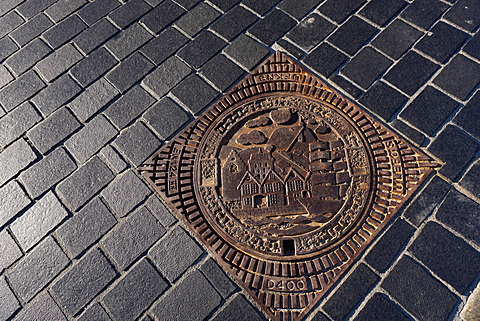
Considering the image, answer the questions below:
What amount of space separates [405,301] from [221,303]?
4.11 ft

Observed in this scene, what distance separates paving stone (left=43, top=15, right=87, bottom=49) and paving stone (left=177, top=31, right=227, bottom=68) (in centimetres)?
126

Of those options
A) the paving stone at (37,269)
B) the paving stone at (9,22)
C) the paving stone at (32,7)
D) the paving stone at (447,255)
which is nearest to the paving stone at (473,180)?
the paving stone at (447,255)

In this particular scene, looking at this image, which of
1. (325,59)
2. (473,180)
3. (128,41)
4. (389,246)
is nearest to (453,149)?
(473,180)

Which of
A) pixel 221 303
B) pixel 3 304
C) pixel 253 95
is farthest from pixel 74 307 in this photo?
pixel 253 95

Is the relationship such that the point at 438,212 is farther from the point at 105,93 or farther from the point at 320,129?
the point at 105,93

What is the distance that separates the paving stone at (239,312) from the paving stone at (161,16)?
2.80m

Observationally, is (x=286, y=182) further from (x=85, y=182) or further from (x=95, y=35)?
(x=95, y=35)

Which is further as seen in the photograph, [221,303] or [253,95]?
[253,95]

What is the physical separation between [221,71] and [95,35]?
1.50 meters

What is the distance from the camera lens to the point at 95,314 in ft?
8.16

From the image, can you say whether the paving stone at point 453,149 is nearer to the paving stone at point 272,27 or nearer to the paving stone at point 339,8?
the paving stone at point 339,8

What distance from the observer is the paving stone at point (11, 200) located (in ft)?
9.55

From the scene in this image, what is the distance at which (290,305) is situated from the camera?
2406mm

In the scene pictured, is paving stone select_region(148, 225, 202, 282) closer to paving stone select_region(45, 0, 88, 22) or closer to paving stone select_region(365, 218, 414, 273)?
paving stone select_region(365, 218, 414, 273)
